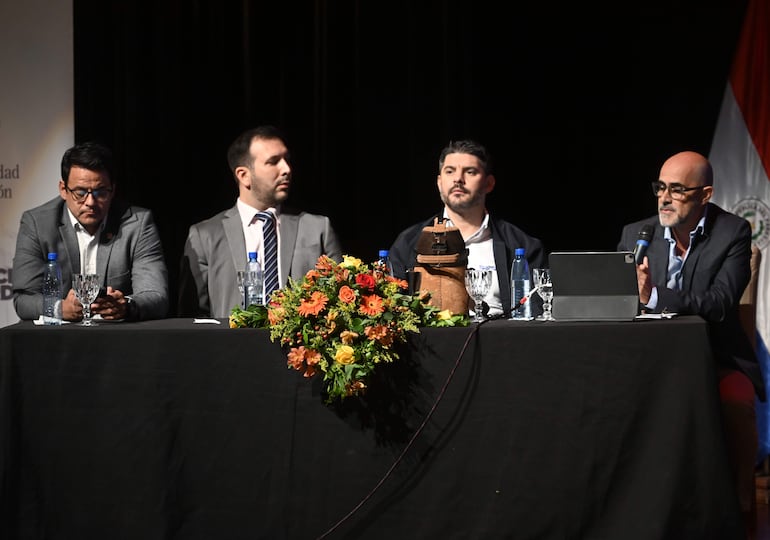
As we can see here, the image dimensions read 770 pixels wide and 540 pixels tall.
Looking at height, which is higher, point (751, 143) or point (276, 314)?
point (751, 143)

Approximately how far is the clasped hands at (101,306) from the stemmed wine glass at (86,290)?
0.04 m

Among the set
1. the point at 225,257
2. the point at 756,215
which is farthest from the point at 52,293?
the point at 756,215

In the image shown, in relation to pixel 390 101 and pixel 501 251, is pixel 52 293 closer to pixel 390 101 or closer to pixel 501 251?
pixel 501 251

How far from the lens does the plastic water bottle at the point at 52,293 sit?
3291 millimetres

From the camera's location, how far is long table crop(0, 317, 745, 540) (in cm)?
284

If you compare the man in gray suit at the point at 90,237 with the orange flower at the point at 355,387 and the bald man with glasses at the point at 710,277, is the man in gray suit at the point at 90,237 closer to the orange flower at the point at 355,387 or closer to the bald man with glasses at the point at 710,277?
the orange flower at the point at 355,387

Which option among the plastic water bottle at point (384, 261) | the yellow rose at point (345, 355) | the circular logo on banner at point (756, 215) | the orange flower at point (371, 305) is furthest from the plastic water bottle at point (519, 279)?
the circular logo on banner at point (756, 215)

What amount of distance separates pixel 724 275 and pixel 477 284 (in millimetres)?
1075

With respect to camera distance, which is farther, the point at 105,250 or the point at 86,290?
the point at 105,250

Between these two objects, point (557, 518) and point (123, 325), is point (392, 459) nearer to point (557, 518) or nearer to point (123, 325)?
point (557, 518)

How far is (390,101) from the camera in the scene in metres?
4.86

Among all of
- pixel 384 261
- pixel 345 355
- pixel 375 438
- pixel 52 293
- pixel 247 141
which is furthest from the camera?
pixel 247 141

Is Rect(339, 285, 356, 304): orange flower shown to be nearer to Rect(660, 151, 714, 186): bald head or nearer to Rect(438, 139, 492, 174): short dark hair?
Rect(438, 139, 492, 174): short dark hair

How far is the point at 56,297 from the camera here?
131 inches
